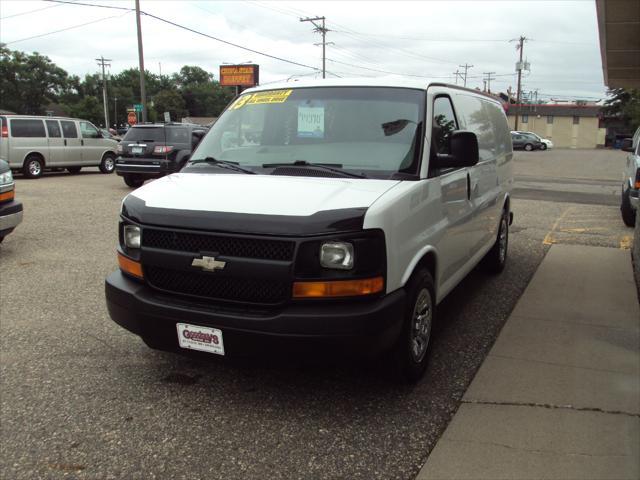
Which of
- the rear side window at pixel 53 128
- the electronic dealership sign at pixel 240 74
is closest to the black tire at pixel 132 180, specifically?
the rear side window at pixel 53 128

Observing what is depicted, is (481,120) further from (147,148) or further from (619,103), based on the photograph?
(619,103)

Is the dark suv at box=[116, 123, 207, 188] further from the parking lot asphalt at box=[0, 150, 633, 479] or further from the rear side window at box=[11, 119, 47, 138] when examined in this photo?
the parking lot asphalt at box=[0, 150, 633, 479]

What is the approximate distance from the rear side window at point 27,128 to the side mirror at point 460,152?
648 inches

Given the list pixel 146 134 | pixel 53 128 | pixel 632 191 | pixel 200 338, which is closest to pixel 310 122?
pixel 200 338

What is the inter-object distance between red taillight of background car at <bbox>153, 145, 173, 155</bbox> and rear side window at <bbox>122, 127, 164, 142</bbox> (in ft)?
0.59

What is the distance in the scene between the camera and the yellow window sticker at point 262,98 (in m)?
4.36

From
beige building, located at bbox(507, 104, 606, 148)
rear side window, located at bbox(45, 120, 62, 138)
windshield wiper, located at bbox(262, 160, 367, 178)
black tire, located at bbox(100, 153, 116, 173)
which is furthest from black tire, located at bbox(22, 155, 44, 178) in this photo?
beige building, located at bbox(507, 104, 606, 148)

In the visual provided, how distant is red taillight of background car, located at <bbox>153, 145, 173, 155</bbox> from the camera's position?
553 inches

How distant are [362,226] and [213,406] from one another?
148cm

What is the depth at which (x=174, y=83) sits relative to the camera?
139 m

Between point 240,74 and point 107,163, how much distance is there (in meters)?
38.1

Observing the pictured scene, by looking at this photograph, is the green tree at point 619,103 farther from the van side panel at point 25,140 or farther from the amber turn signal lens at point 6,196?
the amber turn signal lens at point 6,196

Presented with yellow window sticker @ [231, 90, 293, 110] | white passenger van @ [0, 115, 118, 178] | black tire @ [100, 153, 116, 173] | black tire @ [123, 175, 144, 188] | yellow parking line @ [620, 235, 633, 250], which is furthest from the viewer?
black tire @ [100, 153, 116, 173]

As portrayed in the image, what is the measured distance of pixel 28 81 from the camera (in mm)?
92625
